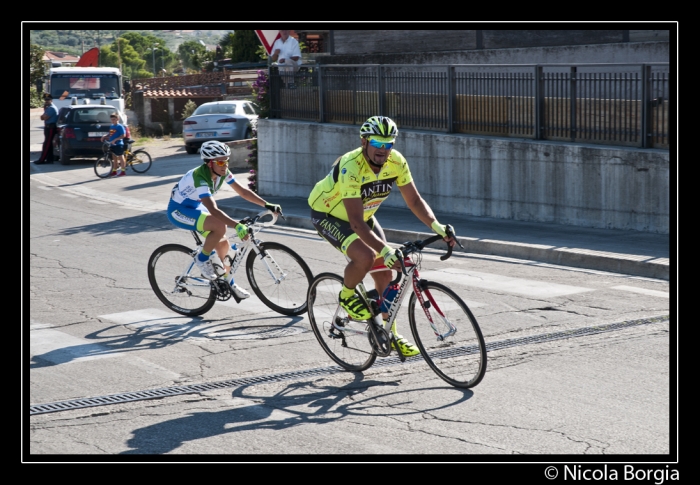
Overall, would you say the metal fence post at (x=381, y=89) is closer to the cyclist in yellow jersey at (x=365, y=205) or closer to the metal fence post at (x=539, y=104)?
the metal fence post at (x=539, y=104)

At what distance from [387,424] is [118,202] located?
53.3 ft

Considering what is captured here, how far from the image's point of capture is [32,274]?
12.8m

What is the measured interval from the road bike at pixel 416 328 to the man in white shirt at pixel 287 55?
1356cm

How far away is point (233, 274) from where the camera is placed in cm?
989

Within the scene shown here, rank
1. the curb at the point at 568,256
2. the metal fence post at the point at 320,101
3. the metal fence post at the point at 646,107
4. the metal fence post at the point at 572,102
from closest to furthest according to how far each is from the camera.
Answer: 1. the curb at the point at 568,256
2. the metal fence post at the point at 646,107
3. the metal fence post at the point at 572,102
4. the metal fence post at the point at 320,101

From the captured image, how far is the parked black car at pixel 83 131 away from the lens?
29.7 meters

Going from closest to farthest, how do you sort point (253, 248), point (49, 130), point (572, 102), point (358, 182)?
1. point (358, 182)
2. point (253, 248)
3. point (572, 102)
4. point (49, 130)

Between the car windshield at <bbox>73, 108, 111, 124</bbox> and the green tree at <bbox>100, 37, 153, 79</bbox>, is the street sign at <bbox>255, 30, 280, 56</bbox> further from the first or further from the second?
the green tree at <bbox>100, 37, 153, 79</bbox>

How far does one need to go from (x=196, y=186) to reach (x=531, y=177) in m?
7.45

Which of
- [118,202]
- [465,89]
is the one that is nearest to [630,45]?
[465,89]

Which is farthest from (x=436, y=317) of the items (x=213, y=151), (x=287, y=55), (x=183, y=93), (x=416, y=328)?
(x=183, y=93)

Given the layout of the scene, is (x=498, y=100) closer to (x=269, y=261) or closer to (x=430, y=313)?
(x=269, y=261)

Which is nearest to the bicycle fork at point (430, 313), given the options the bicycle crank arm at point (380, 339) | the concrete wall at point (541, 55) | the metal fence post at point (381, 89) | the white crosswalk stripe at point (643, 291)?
the bicycle crank arm at point (380, 339)
